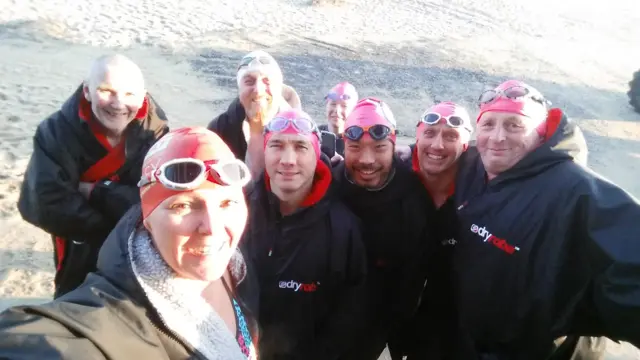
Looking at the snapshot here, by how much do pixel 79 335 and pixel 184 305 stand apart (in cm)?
42

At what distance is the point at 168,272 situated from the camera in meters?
1.99

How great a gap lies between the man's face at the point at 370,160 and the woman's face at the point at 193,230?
1.57 meters

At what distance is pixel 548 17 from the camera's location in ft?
64.7

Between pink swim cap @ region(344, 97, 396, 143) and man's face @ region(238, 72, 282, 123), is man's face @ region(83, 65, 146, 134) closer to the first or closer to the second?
man's face @ region(238, 72, 282, 123)

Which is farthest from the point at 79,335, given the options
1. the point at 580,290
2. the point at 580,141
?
the point at 580,141

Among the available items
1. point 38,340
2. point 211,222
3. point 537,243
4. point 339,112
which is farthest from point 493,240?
point 339,112

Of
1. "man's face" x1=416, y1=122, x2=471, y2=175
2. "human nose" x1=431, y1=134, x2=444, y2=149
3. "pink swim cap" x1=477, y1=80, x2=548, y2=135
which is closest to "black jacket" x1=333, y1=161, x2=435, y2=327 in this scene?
"man's face" x1=416, y1=122, x2=471, y2=175

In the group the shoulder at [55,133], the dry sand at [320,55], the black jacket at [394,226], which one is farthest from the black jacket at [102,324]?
the dry sand at [320,55]

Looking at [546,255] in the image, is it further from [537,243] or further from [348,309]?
[348,309]

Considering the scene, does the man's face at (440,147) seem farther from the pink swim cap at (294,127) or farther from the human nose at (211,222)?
the human nose at (211,222)

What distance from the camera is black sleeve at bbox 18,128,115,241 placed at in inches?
129

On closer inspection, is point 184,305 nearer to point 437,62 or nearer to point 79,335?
point 79,335

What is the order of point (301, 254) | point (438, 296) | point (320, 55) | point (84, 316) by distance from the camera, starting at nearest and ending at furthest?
point (84, 316), point (301, 254), point (438, 296), point (320, 55)

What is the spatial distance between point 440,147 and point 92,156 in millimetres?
2357
